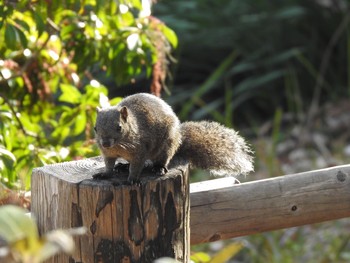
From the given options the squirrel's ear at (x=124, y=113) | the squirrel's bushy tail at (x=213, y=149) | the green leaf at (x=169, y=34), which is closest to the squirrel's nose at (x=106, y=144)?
the squirrel's ear at (x=124, y=113)

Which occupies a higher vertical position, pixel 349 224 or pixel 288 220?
pixel 288 220

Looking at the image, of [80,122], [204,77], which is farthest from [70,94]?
[204,77]

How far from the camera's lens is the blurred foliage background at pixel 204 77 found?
306cm

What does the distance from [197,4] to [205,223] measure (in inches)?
200

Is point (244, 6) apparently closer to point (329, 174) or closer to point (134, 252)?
point (329, 174)

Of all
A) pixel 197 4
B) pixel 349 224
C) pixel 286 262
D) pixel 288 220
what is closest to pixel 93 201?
pixel 288 220

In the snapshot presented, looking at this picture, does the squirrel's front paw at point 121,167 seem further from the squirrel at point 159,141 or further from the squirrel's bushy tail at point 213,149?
the squirrel's bushy tail at point 213,149

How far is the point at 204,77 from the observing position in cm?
753

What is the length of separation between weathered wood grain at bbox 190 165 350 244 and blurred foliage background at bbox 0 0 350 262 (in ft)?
0.98

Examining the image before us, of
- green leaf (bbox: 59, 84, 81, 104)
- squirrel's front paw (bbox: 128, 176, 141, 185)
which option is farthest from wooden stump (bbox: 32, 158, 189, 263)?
green leaf (bbox: 59, 84, 81, 104)

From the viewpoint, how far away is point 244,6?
746 cm

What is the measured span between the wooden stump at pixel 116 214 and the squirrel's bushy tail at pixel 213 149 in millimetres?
518

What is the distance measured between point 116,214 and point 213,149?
2.47 ft

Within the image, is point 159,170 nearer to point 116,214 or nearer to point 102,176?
point 102,176
